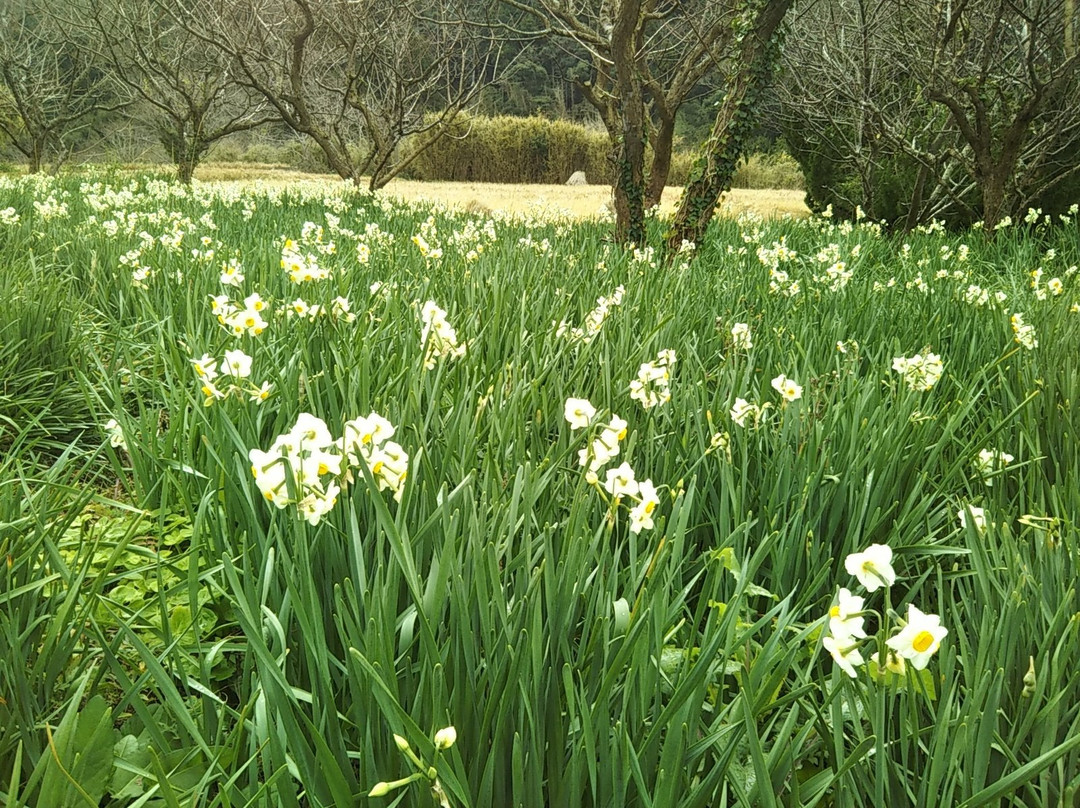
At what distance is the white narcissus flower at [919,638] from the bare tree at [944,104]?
6.47 meters

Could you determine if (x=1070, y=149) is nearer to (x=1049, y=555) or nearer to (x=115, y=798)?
(x=1049, y=555)

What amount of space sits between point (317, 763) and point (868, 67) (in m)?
9.05

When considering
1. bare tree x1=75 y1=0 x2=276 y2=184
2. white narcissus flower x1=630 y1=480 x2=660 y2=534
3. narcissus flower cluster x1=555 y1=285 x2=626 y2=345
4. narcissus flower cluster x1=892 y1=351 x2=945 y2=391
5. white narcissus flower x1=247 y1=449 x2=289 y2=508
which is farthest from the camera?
bare tree x1=75 y1=0 x2=276 y2=184

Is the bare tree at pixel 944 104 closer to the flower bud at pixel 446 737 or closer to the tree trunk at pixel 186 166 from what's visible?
the flower bud at pixel 446 737

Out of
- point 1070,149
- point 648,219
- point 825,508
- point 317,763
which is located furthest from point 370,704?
point 1070,149

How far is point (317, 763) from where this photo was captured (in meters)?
0.96

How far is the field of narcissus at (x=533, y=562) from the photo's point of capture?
95cm

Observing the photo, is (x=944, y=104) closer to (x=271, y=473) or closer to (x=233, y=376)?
(x=233, y=376)

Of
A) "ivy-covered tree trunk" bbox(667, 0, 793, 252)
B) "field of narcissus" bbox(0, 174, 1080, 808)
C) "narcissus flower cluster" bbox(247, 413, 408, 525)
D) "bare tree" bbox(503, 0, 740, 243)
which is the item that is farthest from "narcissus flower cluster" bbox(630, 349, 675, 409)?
"bare tree" bbox(503, 0, 740, 243)

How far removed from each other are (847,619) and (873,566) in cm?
10

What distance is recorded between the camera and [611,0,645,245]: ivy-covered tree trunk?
624 cm

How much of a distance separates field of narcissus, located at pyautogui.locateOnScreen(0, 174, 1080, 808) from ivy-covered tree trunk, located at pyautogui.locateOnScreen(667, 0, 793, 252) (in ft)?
7.82

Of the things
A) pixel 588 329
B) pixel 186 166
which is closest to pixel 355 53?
pixel 186 166

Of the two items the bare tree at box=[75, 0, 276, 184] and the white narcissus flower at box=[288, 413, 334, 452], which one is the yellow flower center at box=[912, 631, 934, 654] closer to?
the white narcissus flower at box=[288, 413, 334, 452]
